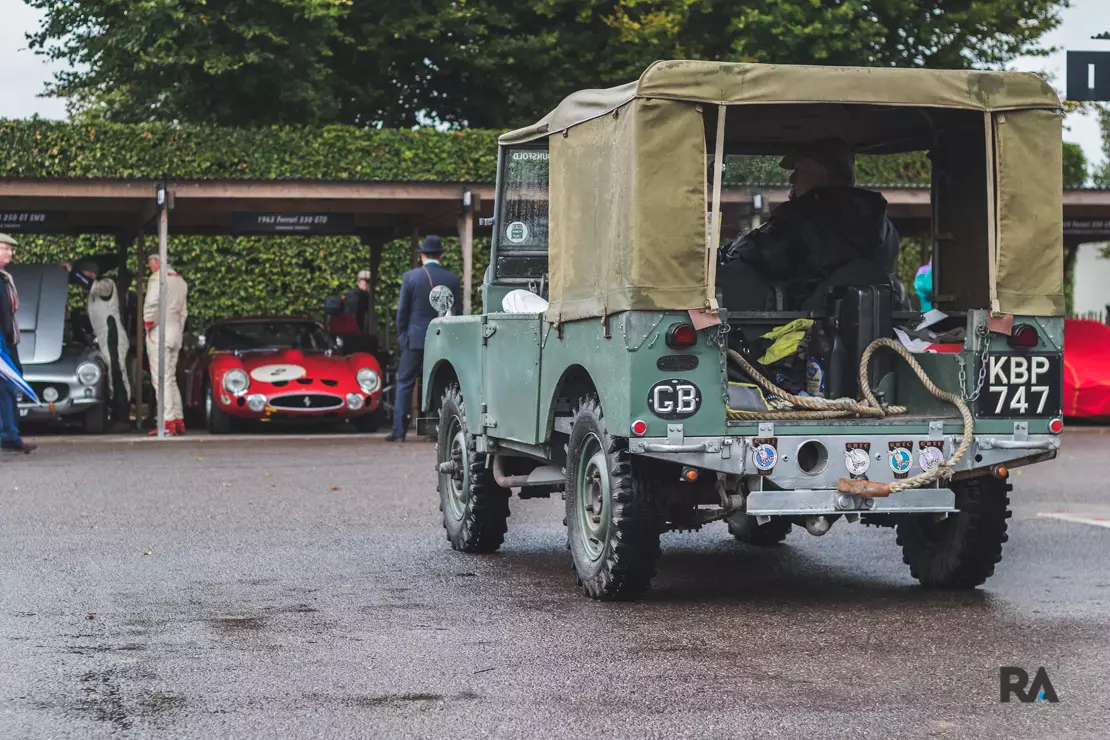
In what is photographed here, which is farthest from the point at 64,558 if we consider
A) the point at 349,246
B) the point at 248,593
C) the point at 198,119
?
the point at 198,119

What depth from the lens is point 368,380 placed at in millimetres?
20125

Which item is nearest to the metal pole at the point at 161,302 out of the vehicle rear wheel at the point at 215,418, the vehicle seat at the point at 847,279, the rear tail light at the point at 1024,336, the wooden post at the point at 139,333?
the vehicle rear wheel at the point at 215,418

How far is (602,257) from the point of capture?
7.68m

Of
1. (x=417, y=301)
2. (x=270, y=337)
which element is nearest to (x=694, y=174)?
(x=417, y=301)

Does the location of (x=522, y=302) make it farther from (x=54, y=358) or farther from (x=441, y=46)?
(x=441, y=46)

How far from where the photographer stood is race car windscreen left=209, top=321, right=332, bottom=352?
20750 mm

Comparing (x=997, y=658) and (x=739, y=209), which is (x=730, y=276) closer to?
(x=739, y=209)

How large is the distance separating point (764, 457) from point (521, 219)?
300 cm

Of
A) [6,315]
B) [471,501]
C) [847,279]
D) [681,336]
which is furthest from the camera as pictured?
[6,315]

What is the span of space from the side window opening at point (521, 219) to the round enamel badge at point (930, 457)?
2.94 meters

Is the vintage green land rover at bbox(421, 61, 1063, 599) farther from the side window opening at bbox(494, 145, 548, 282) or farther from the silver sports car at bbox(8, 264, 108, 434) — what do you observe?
the silver sports car at bbox(8, 264, 108, 434)

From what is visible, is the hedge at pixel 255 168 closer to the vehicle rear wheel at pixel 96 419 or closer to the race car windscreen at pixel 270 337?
the race car windscreen at pixel 270 337

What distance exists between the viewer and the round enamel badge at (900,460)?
7543 mm

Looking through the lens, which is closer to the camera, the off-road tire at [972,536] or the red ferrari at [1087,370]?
the off-road tire at [972,536]
